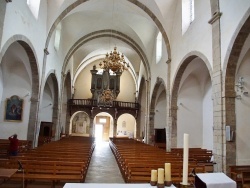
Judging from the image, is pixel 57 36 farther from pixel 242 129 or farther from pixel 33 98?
pixel 242 129

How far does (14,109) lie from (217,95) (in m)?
10.7

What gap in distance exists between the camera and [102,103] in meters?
26.1

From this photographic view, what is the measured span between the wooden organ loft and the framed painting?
1212 cm

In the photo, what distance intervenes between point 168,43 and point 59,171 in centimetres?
1060

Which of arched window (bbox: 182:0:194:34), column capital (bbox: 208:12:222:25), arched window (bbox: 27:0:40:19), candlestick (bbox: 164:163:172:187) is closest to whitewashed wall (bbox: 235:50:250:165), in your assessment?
column capital (bbox: 208:12:222:25)

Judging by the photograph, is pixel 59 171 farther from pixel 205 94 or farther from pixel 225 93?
pixel 205 94

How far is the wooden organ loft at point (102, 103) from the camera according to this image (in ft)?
85.1

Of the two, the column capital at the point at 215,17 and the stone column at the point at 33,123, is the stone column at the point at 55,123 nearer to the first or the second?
the stone column at the point at 33,123

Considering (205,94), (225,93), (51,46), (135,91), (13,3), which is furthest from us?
(135,91)

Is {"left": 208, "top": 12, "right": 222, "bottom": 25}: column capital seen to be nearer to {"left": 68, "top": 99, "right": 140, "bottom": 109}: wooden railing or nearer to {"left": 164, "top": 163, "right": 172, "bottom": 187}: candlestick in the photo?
{"left": 164, "top": 163, "right": 172, "bottom": 187}: candlestick

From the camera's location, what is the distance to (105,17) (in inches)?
692

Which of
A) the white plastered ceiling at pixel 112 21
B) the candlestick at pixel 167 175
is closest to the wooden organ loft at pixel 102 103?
the white plastered ceiling at pixel 112 21

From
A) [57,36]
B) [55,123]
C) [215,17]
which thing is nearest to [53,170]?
[215,17]

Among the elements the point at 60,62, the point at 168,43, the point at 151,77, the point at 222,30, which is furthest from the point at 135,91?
the point at 222,30
